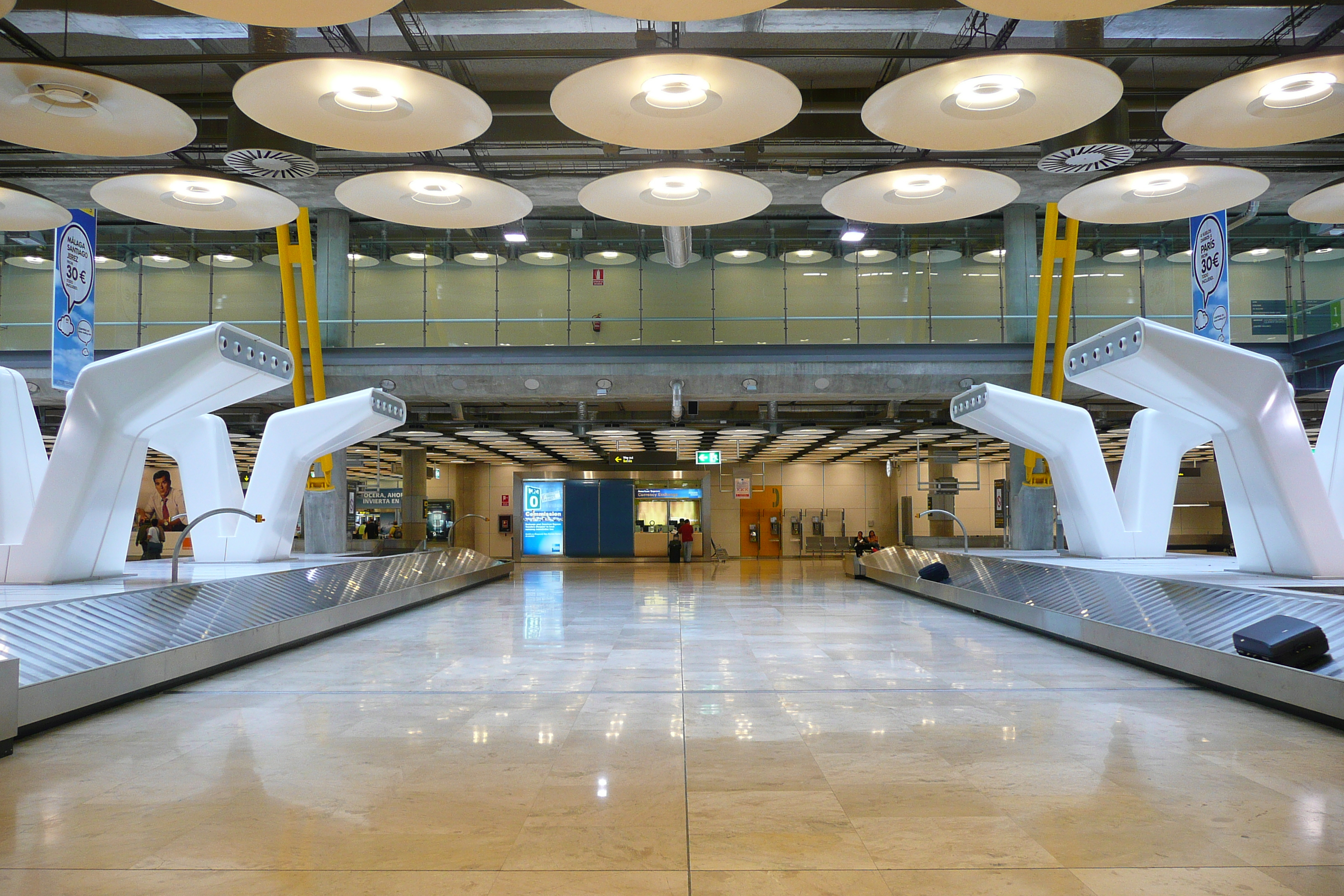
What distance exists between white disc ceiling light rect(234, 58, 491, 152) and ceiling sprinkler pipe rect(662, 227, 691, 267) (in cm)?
905

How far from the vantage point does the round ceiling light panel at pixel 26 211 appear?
36.7ft

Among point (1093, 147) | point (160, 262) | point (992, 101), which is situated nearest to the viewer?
point (992, 101)

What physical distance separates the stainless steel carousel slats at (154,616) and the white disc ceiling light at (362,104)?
4899 mm

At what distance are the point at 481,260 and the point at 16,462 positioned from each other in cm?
1337

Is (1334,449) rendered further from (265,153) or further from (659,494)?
(659,494)

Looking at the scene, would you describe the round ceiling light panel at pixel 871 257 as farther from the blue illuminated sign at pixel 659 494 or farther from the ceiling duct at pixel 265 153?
the blue illuminated sign at pixel 659 494

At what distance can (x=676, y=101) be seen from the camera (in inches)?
342

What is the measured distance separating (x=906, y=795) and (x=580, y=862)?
76.7 inches

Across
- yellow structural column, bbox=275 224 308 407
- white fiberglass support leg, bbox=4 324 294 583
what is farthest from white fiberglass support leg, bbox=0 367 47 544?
yellow structural column, bbox=275 224 308 407

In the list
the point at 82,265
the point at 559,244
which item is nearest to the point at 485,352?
the point at 559,244

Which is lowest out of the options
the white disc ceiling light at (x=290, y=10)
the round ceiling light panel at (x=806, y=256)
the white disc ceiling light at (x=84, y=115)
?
the white disc ceiling light at (x=290, y=10)

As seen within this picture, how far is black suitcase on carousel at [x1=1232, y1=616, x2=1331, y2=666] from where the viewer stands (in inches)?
269

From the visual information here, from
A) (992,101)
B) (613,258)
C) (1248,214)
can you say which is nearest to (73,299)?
(613,258)

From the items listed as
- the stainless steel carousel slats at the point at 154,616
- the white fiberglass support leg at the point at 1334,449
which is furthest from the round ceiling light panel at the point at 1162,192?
the stainless steel carousel slats at the point at 154,616
